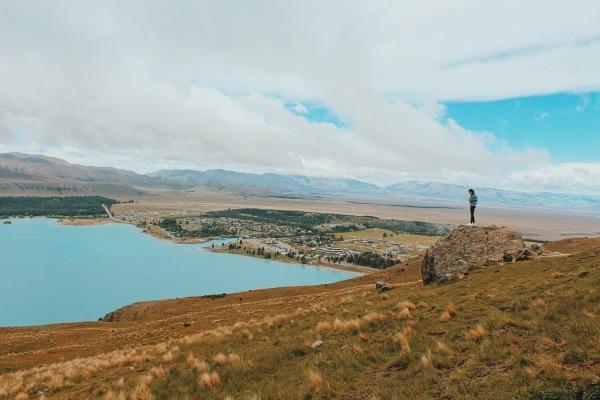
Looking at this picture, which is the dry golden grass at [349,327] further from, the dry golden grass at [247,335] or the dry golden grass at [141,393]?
the dry golden grass at [141,393]

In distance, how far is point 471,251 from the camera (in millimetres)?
32938

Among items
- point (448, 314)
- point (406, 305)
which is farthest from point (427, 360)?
point (406, 305)

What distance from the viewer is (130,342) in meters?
38.6

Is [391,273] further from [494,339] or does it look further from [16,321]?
[16,321]

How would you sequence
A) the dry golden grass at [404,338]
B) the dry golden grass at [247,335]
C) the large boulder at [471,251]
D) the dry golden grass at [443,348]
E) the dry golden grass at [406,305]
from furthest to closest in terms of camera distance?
the large boulder at [471,251], the dry golden grass at [247,335], the dry golden grass at [406,305], the dry golden grass at [404,338], the dry golden grass at [443,348]

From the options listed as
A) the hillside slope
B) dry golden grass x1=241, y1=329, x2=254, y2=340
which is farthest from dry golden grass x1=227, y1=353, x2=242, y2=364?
dry golden grass x1=241, y1=329, x2=254, y2=340

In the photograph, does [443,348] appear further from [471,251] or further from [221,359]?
[471,251]

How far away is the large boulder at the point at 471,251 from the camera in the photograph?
Answer: 106ft

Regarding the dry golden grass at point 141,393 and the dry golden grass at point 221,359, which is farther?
the dry golden grass at point 221,359

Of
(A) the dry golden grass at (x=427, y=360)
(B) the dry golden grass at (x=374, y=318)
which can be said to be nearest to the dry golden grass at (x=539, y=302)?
(A) the dry golden grass at (x=427, y=360)

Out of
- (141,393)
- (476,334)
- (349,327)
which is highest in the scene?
(476,334)

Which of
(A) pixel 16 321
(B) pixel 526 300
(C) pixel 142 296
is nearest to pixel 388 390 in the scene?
(B) pixel 526 300

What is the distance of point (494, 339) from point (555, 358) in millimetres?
2812

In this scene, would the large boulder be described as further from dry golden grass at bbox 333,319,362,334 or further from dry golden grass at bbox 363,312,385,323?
dry golden grass at bbox 333,319,362,334
